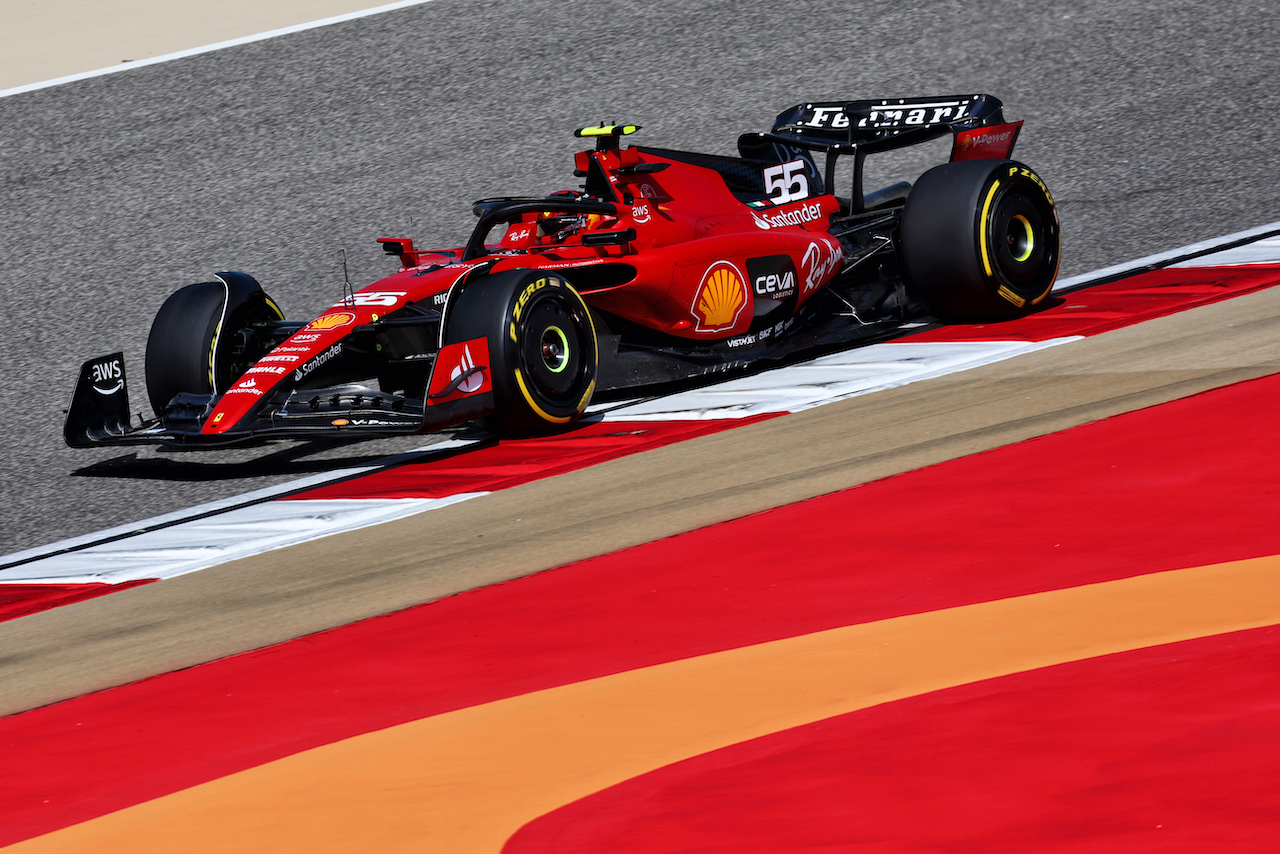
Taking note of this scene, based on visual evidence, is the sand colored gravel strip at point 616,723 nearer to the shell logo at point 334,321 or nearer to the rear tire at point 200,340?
the shell logo at point 334,321

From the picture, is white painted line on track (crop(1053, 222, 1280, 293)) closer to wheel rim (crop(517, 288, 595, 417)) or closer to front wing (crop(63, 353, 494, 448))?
wheel rim (crop(517, 288, 595, 417))

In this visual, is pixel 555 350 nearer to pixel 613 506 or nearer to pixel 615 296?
pixel 615 296

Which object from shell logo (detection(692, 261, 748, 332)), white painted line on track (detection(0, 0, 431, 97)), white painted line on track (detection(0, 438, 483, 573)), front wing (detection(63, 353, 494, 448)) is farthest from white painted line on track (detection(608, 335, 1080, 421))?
white painted line on track (detection(0, 0, 431, 97))

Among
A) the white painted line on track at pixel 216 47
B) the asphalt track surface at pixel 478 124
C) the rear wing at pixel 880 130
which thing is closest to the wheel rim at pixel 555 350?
the rear wing at pixel 880 130

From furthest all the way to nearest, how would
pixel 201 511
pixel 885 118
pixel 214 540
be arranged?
pixel 885 118, pixel 201 511, pixel 214 540

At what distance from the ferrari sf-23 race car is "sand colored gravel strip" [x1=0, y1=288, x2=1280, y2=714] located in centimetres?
77

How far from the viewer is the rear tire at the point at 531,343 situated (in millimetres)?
7363

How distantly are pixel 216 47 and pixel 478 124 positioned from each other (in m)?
4.25

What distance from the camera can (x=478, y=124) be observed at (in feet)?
48.0

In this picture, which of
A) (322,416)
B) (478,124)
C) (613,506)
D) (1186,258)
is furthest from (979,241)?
(478,124)

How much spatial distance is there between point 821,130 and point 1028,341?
2237mm

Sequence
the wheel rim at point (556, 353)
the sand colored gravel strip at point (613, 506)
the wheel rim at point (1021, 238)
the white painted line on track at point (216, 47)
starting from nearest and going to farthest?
the sand colored gravel strip at point (613, 506), the wheel rim at point (556, 353), the wheel rim at point (1021, 238), the white painted line on track at point (216, 47)

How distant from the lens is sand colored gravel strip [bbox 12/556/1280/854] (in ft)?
12.2

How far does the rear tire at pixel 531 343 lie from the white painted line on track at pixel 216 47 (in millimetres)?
10844
